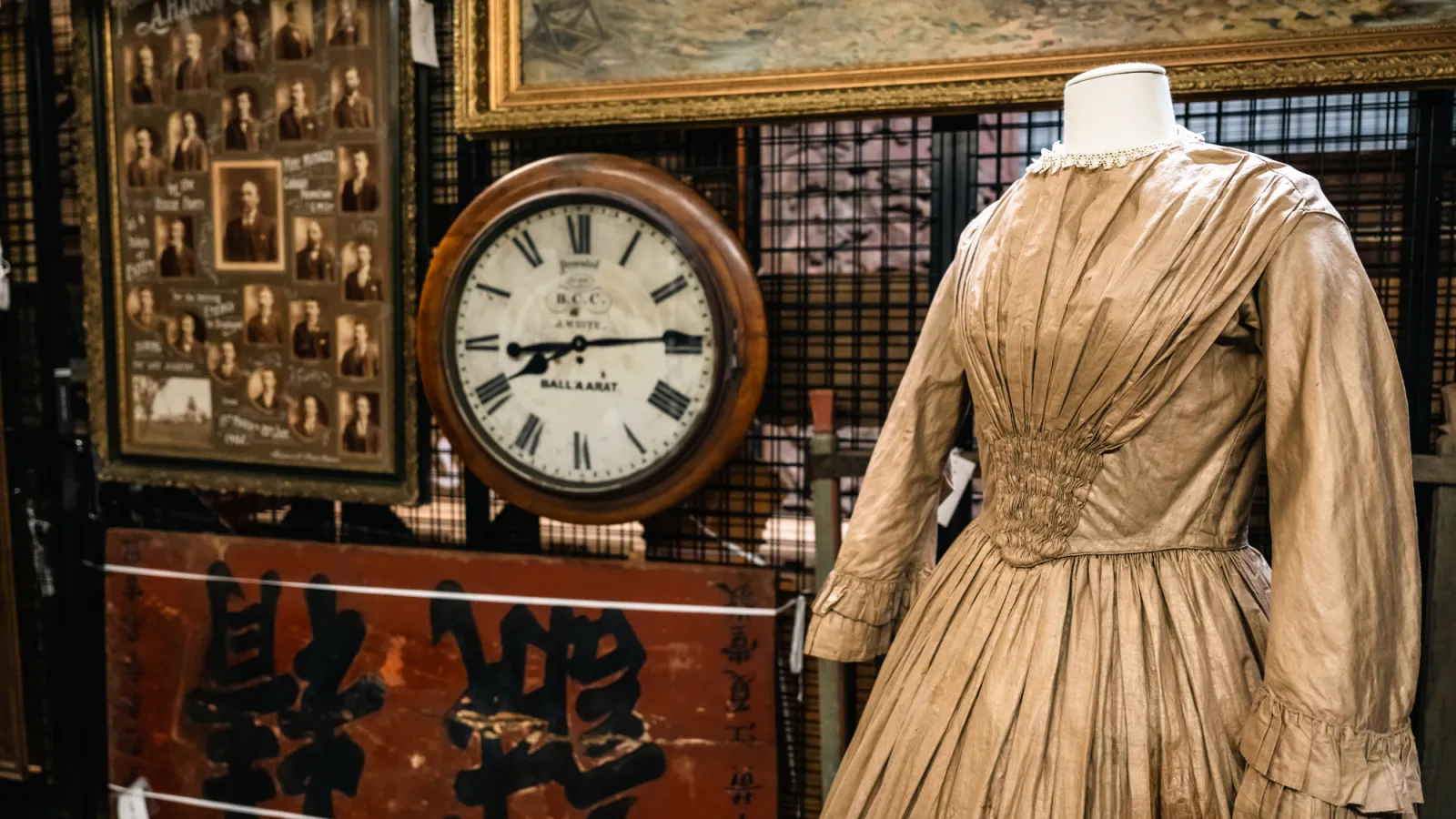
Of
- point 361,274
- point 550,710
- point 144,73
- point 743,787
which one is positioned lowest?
point 743,787

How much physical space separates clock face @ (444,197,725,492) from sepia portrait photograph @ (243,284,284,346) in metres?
0.42

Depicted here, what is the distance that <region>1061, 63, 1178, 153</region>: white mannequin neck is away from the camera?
1.18 metres

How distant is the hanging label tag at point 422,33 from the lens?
202cm

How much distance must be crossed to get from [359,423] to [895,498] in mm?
1178

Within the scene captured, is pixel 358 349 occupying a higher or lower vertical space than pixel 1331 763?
higher

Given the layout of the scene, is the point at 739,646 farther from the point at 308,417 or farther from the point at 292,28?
the point at 292,28

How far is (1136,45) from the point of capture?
1615 mm

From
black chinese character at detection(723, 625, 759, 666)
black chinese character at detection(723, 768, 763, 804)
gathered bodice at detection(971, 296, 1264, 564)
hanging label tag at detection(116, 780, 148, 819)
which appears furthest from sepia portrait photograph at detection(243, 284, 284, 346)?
gathered bodice at detection(971, 296, 1264, 564)

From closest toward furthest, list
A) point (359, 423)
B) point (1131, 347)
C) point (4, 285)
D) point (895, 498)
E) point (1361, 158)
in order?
point (1131, 347)
point (895, 498)
point (1361, 158)
point (359, 423)
point (4, 285)

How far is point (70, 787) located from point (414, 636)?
3.20 ft

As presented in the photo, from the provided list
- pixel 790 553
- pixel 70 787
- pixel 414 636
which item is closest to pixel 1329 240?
pixel 790 553

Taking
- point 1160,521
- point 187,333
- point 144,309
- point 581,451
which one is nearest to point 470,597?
point 581,451

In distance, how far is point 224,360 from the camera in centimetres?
220

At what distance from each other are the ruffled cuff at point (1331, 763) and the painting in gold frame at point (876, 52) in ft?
3.14
